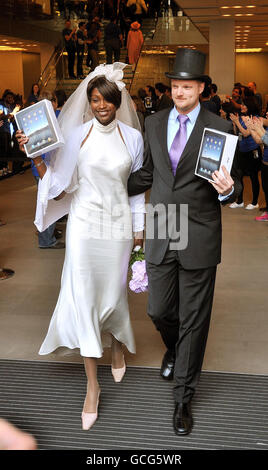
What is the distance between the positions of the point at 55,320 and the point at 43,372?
0.56 metres

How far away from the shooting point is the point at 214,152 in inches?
119

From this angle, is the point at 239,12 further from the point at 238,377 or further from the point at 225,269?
the point at 238,377

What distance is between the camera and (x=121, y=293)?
12.0 feet

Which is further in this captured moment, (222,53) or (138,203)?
(222,53)

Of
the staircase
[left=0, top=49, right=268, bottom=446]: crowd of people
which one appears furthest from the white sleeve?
the staircase

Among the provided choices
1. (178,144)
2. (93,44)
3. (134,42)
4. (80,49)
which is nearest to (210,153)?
(178,144)

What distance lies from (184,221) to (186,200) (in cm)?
12

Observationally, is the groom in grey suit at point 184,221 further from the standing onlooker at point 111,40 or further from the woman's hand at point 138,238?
the standing onlooker at point 111,40

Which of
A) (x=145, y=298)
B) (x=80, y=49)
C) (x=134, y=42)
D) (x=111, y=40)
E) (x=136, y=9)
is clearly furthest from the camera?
(x=136, y=9)

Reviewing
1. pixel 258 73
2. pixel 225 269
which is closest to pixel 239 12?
pixel 225 269

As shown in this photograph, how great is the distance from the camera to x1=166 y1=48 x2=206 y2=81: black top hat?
3188 mm

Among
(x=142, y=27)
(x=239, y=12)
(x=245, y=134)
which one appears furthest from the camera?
(x=142, y=27)

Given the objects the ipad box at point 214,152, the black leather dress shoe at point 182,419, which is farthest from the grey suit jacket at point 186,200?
the black leather dress shoe at point 182,419

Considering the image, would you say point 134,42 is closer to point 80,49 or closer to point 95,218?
point 80,49
